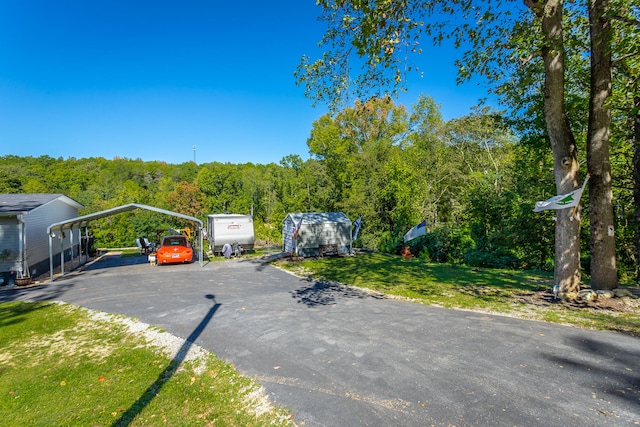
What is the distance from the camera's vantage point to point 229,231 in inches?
789

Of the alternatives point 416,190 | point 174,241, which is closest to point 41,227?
point 174,241

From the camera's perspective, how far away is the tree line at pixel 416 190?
50.8ft

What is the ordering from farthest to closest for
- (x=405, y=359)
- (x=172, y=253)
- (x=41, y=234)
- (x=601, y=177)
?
(x=172, y=253)
(x=41, y=234)
(x=601, y=177)
(x=405, y=359)

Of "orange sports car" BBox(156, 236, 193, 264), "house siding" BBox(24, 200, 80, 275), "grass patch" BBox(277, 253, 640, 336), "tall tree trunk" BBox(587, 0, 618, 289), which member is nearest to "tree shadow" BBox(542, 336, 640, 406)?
"grass patch" BBox(277, 253, 640, 336)

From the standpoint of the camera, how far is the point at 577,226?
7.94 metres

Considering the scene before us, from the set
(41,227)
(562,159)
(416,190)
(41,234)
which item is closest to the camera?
(562,159)

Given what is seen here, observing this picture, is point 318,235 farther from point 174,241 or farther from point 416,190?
point 416,190

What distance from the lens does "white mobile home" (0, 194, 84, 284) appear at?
12.4 metres

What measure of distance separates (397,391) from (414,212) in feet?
80.4

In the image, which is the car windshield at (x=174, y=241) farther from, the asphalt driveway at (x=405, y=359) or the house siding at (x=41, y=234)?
the asphalt driveway at (x=405, y=359)

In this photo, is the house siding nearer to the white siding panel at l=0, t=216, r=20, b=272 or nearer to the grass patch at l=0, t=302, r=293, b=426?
the white siding panel at l=0, t=216, r=20, b=272

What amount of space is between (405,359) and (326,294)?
16.5ft

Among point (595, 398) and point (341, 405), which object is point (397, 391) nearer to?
point (341, 405)

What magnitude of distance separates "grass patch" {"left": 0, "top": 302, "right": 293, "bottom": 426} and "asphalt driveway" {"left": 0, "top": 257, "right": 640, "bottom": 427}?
389 millimetres
